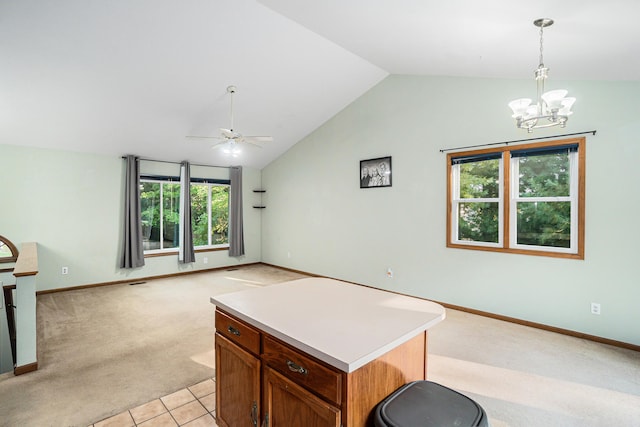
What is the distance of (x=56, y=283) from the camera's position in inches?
199

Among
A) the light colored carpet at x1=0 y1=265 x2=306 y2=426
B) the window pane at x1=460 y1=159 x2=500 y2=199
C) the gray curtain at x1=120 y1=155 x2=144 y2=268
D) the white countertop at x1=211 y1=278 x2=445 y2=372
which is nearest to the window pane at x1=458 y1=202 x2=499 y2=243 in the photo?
the window pane at x1=460 y1=159 x2=500 y2=199

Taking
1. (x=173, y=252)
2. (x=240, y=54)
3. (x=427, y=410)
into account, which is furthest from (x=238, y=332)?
(x=173, y=252)

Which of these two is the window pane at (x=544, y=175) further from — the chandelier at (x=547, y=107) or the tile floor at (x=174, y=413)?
the tile floor at (x=174, y=413)

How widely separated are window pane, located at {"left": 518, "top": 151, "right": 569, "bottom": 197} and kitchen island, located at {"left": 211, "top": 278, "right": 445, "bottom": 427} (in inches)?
115

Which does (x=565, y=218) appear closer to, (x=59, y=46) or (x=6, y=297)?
(x=59, y=46)

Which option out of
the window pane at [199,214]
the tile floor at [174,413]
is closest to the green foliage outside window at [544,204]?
the tile floor at [174,413]

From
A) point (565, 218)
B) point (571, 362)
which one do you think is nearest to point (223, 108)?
point (565, 218)

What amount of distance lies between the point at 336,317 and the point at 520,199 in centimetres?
336

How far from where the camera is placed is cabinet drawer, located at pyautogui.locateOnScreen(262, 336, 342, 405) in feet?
3.53

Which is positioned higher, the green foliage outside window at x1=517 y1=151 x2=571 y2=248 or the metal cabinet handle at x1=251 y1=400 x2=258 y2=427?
the green foliage outside window at x1=517 y1=151 x2=571 y2=248

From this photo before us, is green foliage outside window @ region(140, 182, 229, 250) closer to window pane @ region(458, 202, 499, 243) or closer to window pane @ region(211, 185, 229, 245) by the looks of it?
window pane @ region(211, 185, 229, 245)

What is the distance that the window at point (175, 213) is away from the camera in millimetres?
6078

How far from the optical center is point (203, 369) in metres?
2.74

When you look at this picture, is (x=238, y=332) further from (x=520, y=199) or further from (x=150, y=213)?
(x=150, y=213)
